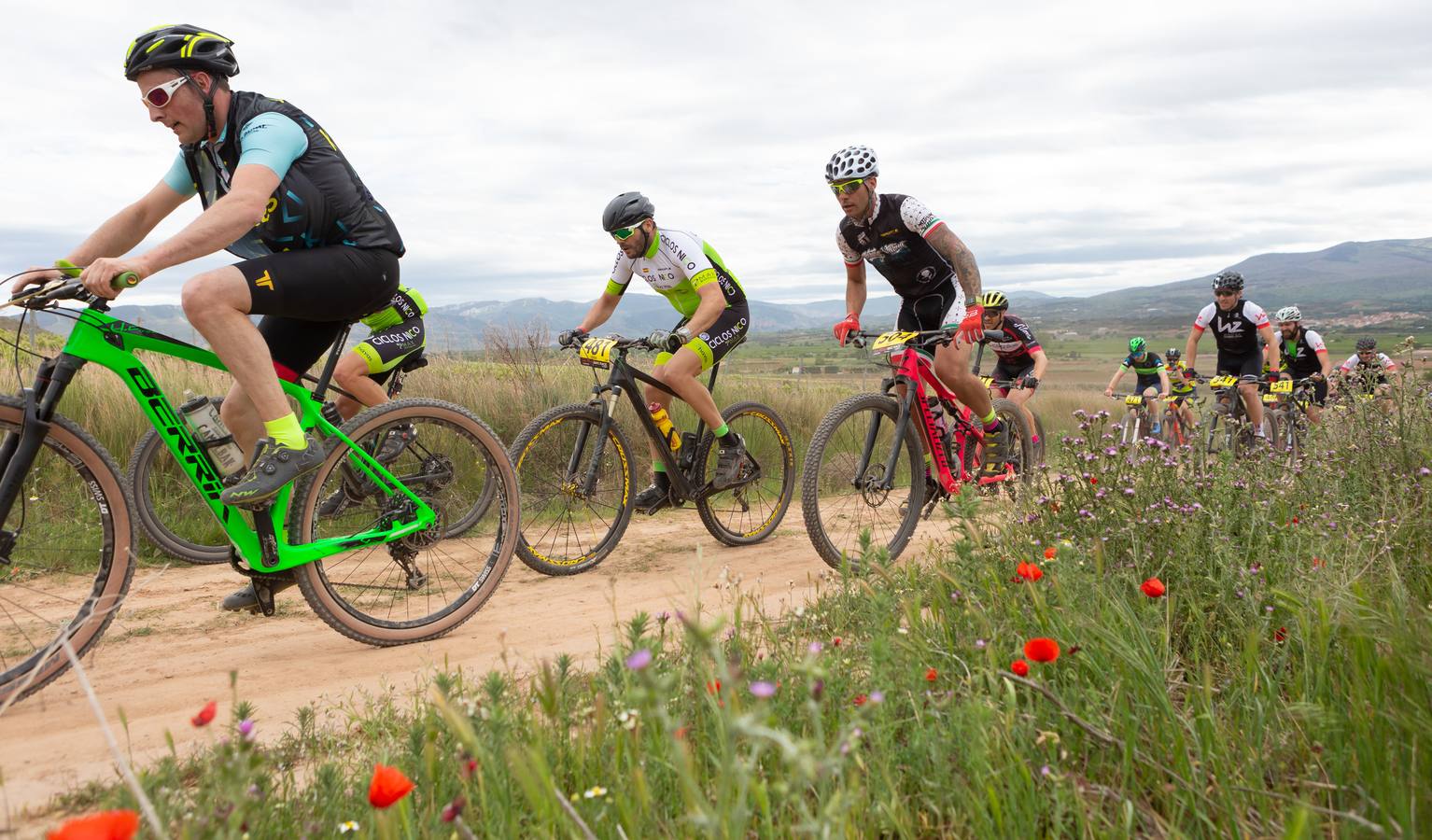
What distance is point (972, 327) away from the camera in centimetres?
600

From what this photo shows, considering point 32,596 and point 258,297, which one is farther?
point 32,596

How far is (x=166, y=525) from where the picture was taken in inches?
243

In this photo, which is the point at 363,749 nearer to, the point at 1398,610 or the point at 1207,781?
the point at 1207,781

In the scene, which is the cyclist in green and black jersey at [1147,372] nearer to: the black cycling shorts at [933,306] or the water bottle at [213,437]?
the black cycling shorts at [933,306]

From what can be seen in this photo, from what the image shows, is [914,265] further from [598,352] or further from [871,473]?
[598,352]

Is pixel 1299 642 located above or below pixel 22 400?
below

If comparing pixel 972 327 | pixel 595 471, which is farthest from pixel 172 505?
pixel 972 327

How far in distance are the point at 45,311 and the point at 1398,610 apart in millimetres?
4805

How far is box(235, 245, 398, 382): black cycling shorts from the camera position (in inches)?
148

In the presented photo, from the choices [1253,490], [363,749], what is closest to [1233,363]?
[1253,490]

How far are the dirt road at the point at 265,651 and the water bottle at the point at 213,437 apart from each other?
2.10 feet

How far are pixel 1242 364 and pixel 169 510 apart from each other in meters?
13.6

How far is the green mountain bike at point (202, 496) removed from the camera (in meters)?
3.49

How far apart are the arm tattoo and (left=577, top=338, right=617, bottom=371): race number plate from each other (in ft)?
8.50
